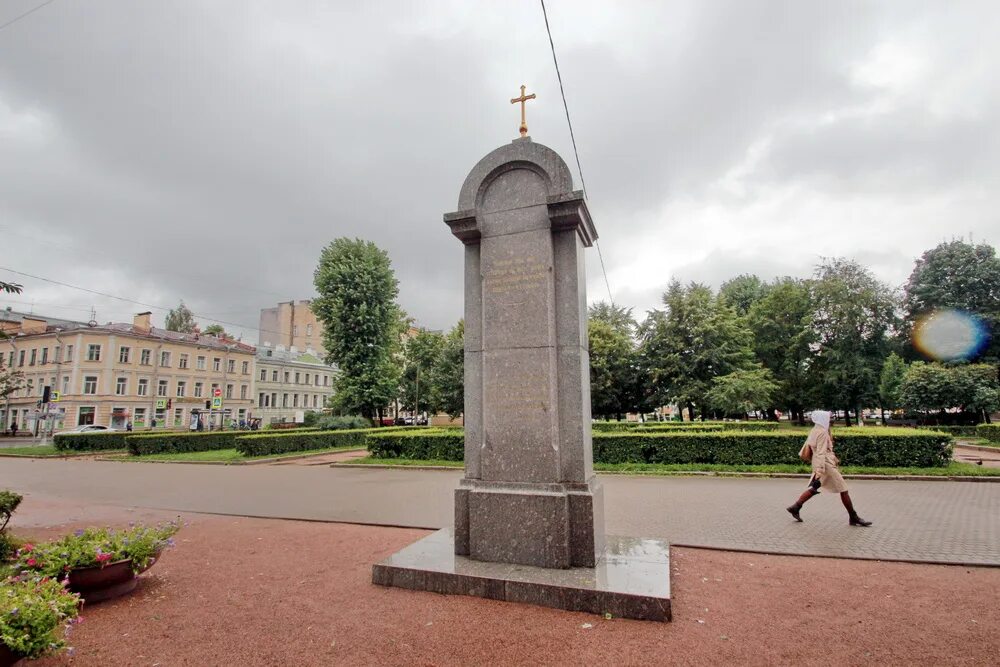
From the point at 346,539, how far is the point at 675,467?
1018 cm

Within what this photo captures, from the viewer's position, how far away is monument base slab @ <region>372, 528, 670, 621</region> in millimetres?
4449

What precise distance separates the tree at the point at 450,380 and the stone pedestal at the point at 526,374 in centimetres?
3263

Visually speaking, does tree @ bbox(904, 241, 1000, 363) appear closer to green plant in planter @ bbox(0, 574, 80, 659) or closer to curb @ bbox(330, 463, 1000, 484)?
curb @ bbox(330, 463, 1000, 484)

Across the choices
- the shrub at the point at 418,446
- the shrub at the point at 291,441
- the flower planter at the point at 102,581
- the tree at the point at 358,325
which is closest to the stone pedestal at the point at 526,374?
the flower planter at the point at 102,581

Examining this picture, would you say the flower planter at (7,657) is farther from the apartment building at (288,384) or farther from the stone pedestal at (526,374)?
the apartment building at (288,384)

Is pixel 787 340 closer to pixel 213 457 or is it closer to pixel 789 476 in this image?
pixel 789 476

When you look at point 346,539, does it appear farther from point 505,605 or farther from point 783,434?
point 783,434

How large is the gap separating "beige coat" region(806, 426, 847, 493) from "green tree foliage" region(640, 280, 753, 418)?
2588 cm

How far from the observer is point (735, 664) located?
3.66 metres

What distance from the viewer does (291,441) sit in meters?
23.9

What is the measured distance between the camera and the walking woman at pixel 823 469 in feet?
25.7

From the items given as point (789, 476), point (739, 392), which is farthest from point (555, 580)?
point (739, 392)

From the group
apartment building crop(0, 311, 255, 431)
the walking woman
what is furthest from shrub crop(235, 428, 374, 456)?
apartment building crop(0, 311, 255, 431)

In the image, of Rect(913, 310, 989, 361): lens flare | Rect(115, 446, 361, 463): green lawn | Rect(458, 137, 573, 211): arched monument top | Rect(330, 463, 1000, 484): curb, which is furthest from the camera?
Rect(913, 310, 989, 361): lens flare
